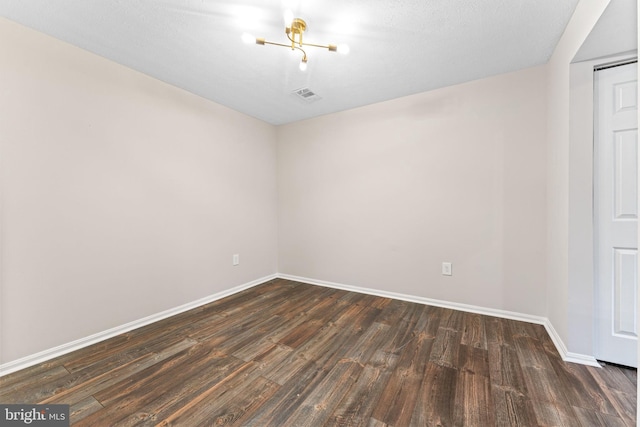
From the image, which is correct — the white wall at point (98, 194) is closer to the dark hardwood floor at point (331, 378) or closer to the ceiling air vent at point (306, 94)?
the dark hardwood floor at point (331, 378)

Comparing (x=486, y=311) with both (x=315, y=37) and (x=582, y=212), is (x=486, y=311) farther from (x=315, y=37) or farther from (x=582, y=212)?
(x=315, y=37)

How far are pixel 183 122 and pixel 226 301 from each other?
2.03m

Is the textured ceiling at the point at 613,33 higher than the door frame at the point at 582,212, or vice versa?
the textured ceiling at the point at 613,33

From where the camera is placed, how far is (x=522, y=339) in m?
1.96

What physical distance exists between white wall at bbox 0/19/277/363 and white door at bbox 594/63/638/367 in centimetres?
335

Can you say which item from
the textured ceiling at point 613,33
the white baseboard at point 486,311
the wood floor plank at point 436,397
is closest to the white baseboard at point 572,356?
the white baseboard at point 486,311

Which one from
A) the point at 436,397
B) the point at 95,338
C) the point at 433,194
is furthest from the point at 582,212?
the point at 95,338

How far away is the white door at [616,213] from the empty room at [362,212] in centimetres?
1

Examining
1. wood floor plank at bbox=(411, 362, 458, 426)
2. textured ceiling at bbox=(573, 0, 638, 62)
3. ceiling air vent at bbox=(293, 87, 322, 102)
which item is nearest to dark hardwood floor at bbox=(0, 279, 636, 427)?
wood floor plank at bbox=(411, 362, 458, 426)

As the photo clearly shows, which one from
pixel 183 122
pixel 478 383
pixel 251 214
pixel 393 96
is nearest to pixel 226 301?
pixel 251 214

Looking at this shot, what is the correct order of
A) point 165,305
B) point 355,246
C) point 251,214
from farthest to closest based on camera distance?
point 251,214 → point 355,246 → point 165,305

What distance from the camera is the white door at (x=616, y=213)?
5.09ft

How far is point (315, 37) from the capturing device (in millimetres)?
1812

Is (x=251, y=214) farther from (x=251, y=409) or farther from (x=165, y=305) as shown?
(x=251, y=409)
